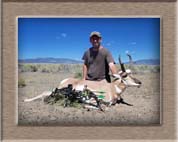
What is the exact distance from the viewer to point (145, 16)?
10.4 m

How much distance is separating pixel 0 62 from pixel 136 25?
2686mm

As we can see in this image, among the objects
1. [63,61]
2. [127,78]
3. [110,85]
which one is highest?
[63,61]

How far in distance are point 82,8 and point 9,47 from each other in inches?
61.9

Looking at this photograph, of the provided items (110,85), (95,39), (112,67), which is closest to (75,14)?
(95,39)

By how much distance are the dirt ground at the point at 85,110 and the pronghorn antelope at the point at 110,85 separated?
10 centimetres

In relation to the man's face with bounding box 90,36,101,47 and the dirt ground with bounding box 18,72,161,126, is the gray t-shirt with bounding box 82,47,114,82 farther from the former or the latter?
the dirt ground with bounding box 18,72,161,126

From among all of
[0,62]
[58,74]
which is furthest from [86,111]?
[0,62]

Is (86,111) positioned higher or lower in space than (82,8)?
lower

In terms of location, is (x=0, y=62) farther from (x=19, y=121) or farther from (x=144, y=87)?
(x=144, y=87)

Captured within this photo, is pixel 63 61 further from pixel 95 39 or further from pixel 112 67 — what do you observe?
pixel 112 67

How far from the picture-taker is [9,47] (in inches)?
407

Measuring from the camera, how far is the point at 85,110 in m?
10.4

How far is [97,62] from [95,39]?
17.8 inches

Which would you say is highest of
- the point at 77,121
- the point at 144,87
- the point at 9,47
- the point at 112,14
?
the point at 112,14
